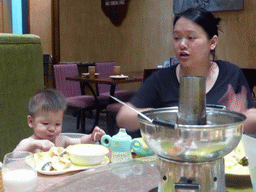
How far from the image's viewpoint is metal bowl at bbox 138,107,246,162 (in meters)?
0.57

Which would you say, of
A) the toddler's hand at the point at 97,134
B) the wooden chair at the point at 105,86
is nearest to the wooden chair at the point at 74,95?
the wooden chair at the point at 105,86

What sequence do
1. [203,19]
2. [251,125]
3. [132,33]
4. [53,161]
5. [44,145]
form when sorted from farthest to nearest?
[132,33]
[203,19]
[251,125]
[44,145]
[53,161]

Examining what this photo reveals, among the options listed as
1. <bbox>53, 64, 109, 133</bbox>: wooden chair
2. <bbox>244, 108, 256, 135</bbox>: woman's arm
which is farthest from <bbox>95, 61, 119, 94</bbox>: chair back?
<bbox>244, 108, 256, 135</bbox>: woman's arm

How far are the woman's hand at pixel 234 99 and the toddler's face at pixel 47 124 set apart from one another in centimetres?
85

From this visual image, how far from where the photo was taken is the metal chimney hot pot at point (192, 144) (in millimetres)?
572

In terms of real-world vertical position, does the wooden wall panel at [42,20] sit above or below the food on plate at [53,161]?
above

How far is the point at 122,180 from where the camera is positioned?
29.9 inches

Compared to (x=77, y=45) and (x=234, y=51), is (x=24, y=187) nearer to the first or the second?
(x=234, y=51)

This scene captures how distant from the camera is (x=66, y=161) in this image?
44.4 inches

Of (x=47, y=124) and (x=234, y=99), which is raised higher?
(x=234, y=99)

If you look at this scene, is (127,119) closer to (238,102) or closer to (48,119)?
(48,119)

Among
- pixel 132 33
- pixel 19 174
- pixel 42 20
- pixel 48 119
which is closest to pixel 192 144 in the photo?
pixel 19 174

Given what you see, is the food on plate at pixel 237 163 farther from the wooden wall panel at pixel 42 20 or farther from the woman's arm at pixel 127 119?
the wooden wall panel at pixel 42 20

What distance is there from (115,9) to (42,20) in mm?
1540
